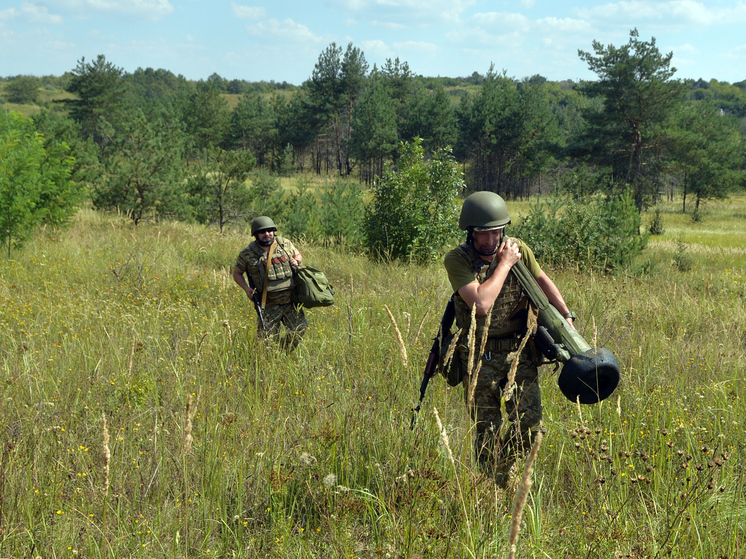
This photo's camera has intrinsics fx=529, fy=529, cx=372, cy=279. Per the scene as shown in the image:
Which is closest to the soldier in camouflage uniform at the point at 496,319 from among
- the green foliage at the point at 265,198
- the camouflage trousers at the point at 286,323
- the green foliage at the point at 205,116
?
the camouflage trousers at the point at 286,323

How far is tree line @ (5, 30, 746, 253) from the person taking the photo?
596 inches

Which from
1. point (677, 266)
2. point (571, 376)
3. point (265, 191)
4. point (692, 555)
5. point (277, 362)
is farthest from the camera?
point (265, 191)

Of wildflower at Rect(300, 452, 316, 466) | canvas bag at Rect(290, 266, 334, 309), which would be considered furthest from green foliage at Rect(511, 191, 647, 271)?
wildflower at Rect(300, 452, 316, 466)

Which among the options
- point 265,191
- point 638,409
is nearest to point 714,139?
point 265,191

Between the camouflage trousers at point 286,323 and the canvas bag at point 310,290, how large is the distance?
15 centimetres

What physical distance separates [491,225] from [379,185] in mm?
8748

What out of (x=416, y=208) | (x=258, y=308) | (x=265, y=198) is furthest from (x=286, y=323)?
(x=265, y=198)

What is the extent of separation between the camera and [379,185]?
11375 mm

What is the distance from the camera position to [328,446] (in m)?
2.59

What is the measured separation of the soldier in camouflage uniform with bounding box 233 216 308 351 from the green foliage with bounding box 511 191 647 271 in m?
7.69

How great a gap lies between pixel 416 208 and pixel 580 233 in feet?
12.0

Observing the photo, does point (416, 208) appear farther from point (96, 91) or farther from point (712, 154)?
point (96, 91)

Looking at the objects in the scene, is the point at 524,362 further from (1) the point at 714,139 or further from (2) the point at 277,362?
(1) the point at 714,139

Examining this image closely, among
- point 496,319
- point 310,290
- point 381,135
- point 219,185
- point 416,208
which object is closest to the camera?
point 496,319
